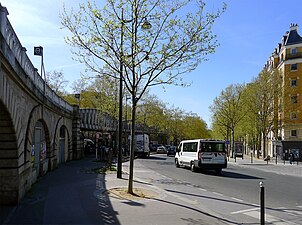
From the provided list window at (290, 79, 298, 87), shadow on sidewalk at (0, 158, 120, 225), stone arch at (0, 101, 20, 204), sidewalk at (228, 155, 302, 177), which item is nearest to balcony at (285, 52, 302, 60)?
window at (290, 79, 298, 87)

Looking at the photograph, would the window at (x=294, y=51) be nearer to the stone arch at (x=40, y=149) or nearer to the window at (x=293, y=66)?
the window at (x=293, y=66)

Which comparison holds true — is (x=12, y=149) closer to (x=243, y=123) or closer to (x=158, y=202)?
(x=158, y=202)

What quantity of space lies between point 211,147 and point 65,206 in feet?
51.3

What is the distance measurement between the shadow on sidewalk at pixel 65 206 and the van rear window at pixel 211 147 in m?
11.0

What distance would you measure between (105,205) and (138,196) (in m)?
→ 1.92

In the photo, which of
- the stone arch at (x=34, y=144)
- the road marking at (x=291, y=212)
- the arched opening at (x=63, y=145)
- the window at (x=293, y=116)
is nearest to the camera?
the road marking at (x=291, y=212)

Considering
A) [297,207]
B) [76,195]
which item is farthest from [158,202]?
[297,207]

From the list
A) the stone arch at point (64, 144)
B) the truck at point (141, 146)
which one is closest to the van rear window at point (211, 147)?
the stone arch at point (64, 144)

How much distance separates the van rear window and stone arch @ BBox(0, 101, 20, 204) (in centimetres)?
1568

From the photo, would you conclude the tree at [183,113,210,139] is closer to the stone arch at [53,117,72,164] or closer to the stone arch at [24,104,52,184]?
the stone arch at [53,117,72,164]

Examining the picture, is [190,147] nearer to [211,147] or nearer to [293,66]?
[211,147]

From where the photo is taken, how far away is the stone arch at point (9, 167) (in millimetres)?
9992

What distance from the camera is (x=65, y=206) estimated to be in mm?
9945

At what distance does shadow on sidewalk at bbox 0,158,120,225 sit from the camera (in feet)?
27.6
